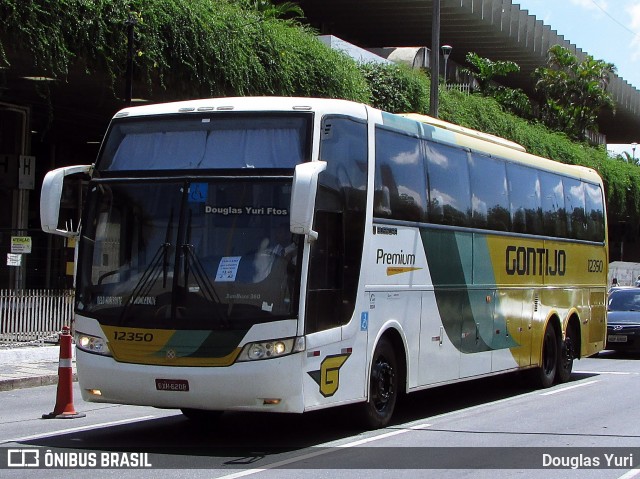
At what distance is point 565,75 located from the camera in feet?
191

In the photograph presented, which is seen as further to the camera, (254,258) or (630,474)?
(254,258)

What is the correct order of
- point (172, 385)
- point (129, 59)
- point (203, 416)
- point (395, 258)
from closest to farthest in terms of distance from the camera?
point (172, 385)
point (395, 258)
point (203, 416)
point (129, 59)

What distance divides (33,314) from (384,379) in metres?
9.82

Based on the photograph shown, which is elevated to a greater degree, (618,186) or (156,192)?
(618,186)

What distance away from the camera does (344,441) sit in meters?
10.6

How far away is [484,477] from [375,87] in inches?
1000

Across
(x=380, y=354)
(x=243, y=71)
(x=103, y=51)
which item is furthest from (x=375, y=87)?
(x=380, y=354)

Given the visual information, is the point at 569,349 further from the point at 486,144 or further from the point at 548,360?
the point at 486,144

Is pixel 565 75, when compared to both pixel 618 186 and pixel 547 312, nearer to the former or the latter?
pixel 618 186

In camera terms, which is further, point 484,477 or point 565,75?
point 565,75

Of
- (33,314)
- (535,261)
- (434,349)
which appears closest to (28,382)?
(33,314)

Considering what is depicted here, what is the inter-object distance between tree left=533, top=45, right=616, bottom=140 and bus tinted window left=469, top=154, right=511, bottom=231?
44880 mm

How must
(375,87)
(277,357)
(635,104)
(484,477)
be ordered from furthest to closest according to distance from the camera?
(635,104) < (375,87) < (277,357) < (484,477)

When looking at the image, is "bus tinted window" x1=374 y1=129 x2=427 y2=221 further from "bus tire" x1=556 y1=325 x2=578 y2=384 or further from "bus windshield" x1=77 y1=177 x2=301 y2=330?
"bus tire" x1=556 y1=325 x2=578 y2=384
